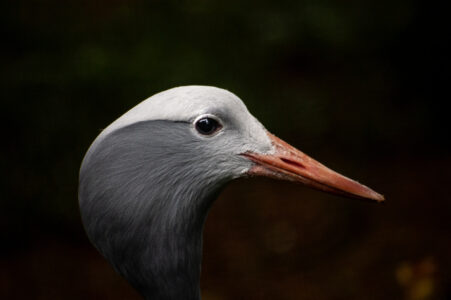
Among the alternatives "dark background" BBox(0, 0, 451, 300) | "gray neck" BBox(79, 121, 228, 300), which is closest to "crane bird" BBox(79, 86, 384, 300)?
"gray neck" BBox(79, 121, 228, 300)

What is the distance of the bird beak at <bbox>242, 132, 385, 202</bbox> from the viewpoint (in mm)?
1719

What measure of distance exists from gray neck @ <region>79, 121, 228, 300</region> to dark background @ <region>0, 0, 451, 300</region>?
2.20 m

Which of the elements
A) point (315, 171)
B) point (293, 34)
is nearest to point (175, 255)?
point (315, 171)

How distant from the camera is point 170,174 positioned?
1.67m

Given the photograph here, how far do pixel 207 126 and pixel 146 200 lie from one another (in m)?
0.27

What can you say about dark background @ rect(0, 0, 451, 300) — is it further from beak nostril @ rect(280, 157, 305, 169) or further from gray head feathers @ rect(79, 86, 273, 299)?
gray head feathers @ rect(79, 86, 273, 299)

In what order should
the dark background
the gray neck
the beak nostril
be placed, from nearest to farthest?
the gray neck, the beak nostril, the dark background

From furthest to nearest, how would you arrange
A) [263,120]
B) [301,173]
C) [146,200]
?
[263,120] → [301,173] → [146,200]

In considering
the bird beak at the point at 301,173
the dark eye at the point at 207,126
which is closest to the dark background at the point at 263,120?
the bird beak at the point at 301,173

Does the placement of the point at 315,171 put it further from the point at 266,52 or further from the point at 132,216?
the point at 266,52

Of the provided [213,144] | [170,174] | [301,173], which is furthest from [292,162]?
[170,174]

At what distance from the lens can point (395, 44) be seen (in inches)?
196

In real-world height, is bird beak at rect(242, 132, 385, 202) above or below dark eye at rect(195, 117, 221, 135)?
below

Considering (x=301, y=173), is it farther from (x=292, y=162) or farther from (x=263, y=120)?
(x=263, y=120)
